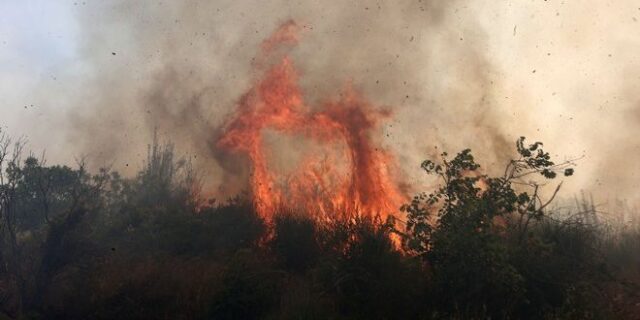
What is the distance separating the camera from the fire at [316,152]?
1823 cm

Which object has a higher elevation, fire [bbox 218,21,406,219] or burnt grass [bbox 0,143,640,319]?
fire [bbox 218,21,406,219]

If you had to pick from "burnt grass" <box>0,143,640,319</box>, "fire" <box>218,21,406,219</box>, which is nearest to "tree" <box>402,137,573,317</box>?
"burnt grass" <box>0,143,640,319</box>

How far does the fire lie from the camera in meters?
18.2

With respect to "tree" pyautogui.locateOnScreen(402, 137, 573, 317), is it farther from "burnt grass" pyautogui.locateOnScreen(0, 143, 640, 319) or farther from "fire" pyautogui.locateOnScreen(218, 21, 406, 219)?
"fire" pyautogui.locateOnScreen(218, 21, 406, 219)

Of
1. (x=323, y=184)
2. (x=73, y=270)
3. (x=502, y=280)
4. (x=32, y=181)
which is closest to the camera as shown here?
(x=502, y=280)

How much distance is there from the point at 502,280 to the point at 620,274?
23.8 feet

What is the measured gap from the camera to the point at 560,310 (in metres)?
8.67

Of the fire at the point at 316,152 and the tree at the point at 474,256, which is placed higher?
the fire at the point at 316,152

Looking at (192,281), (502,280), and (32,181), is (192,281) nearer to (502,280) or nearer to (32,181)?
(502,280)

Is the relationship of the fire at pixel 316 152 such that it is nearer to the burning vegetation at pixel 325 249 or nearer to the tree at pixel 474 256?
the burning vegetation at pixel 325 249

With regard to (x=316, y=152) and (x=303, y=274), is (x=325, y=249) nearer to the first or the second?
(x=303, y=274)

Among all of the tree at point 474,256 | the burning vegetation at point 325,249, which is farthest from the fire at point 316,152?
the tree at point 474,256

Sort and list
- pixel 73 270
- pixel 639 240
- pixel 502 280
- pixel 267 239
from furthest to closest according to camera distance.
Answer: pixel 639 240 → pixel 267 239 → pixel 73 270 → pixel 502 280

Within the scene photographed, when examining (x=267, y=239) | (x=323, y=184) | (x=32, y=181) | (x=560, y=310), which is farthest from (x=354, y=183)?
(x=32, y=181)
